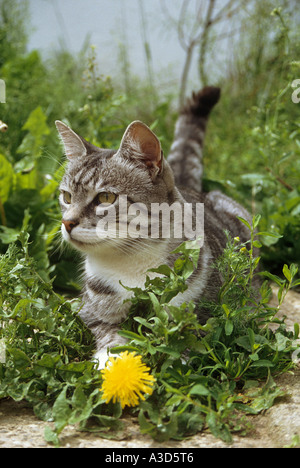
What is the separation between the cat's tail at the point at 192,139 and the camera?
2.95 metres

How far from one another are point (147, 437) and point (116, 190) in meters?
0.85

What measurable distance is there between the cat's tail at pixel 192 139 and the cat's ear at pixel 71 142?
2.99ft

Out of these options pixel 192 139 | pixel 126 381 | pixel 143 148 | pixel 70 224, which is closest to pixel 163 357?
pixel 126 381

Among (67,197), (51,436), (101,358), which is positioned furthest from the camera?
(67,197)

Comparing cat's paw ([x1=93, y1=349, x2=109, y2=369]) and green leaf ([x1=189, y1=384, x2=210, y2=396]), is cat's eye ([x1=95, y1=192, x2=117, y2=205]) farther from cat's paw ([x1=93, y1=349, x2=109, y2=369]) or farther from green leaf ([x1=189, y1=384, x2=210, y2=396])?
green leaf ([x1=189, y1=384, x2=210, y2=396])

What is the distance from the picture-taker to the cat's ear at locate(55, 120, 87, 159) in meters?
2.06

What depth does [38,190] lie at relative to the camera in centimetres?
270

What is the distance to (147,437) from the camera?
140cm

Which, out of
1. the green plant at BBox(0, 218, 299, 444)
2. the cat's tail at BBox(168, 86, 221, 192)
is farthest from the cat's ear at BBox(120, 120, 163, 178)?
the cat's tail at BBox(168, 86, 221, 192)

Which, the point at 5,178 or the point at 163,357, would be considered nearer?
the point at 163,357

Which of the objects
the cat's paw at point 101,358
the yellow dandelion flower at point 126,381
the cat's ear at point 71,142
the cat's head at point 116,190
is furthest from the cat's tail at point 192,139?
the yellow dandelion flower at point 126,381

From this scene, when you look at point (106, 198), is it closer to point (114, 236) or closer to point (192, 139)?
point (114, 236)
